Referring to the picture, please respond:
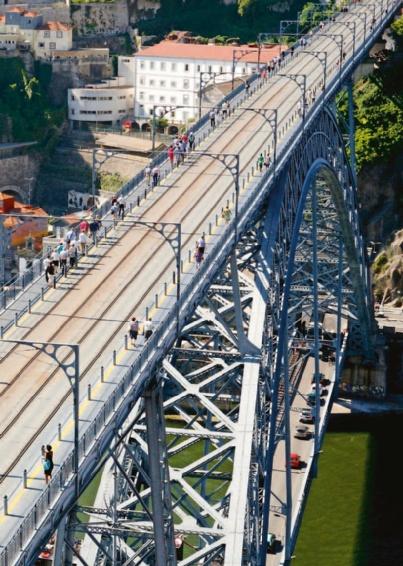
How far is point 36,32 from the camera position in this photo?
446 feet

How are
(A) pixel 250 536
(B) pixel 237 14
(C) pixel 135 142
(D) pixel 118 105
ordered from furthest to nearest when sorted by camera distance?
Answer: (B) pixel 237 14
(D) pixel 118 105
(C) pixel 135 142
(A) pixel 250 536

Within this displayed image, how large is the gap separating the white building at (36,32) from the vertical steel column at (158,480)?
101 meters

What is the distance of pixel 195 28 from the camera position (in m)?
148

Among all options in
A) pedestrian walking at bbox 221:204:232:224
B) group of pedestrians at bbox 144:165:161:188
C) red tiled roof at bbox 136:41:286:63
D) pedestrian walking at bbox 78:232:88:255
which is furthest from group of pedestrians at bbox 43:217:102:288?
red tiled roof at bbox 136:41:286:63

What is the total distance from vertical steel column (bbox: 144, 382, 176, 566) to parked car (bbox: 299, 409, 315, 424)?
117ft

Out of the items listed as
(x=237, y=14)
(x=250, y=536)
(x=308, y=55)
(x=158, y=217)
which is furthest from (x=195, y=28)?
(x=250, y=536)

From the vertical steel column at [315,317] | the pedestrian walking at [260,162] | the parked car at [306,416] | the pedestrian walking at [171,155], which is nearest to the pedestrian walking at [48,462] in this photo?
the pedestrian walking at [260,162]

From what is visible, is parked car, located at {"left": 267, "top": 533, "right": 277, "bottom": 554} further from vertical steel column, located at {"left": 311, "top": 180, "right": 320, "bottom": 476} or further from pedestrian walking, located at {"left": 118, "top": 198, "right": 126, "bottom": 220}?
pedestrian walking, located at {"left": 118, "top": 198, "right": 126, "bottom": 220}

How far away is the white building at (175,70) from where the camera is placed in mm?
131625

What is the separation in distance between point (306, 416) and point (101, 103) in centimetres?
6364

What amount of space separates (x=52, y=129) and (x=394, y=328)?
48.5 meters

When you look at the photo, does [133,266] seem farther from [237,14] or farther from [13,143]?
[237,14]

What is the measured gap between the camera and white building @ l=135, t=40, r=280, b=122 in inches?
5182

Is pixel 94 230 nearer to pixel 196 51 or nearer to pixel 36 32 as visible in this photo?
pixel 196 51
